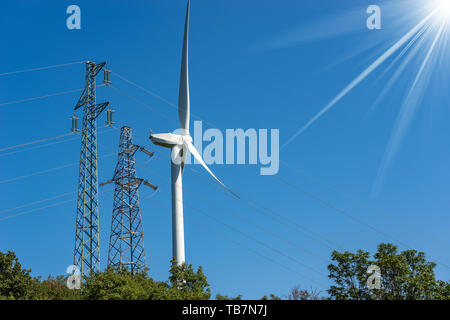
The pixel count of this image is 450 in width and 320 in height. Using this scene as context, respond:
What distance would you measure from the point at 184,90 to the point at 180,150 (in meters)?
6.94

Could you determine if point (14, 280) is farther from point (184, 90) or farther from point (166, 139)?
point (184, 90)

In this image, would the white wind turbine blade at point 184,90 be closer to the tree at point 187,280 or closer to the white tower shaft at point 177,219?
the white tower shaft at point 177,219

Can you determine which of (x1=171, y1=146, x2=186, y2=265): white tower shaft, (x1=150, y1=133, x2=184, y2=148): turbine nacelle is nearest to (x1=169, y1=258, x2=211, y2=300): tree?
(x1=171, y1=146, x2=186, y2=265): white tower shaft

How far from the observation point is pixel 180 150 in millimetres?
63031

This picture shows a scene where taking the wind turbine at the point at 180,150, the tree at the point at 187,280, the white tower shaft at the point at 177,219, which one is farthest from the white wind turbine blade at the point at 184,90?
the tree at the point at 187,280

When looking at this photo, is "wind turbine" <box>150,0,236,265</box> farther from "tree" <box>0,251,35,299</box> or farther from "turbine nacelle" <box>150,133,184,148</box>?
"tree" <box>0,251,35,299</box>

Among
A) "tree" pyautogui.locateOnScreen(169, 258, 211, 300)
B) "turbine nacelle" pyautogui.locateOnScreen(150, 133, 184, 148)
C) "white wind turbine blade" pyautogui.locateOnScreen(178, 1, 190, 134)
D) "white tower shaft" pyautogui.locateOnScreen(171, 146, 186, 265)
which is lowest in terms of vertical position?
"tree" pyautogui.locateOnScreen(169, 258, 211, 300)

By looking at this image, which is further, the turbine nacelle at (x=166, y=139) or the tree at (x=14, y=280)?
the turbine nacelle at (x=166, y=139)

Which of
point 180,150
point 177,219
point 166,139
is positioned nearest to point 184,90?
point 166,139

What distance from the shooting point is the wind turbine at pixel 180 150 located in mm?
58156

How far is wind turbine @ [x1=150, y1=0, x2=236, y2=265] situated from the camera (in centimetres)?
5816
